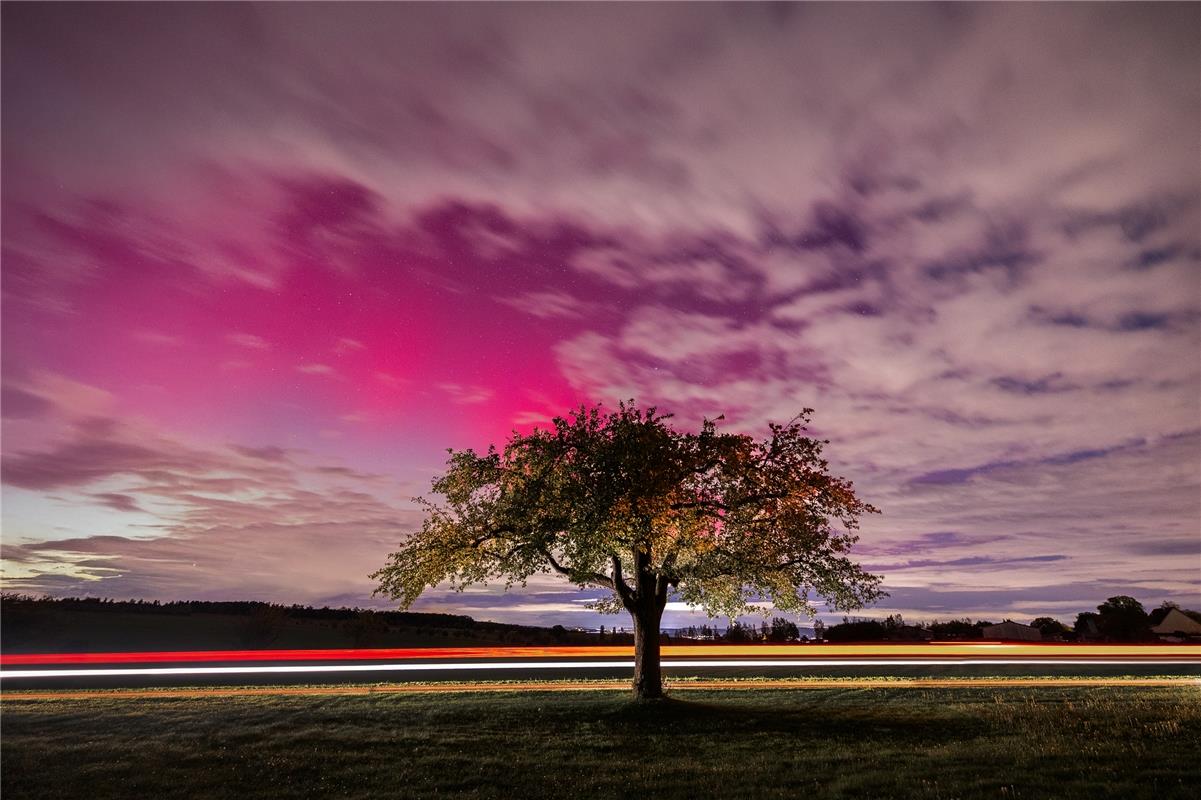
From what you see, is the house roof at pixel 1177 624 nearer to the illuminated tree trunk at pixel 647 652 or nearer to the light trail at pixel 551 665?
the light trail at pixel 551 665

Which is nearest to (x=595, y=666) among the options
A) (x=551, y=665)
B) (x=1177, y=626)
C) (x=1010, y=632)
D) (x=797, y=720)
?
(x=551, y=665)

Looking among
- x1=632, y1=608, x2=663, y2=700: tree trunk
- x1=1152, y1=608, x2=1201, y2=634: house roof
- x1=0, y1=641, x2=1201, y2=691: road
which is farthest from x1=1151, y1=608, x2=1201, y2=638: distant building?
x1=632, y1=608, x2=663, y2=700: tree trunk

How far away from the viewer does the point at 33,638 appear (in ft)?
332

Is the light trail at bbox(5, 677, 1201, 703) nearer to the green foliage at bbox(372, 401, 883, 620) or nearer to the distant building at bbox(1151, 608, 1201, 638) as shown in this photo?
the green foliage at bbox(372, 401, 883, 620)

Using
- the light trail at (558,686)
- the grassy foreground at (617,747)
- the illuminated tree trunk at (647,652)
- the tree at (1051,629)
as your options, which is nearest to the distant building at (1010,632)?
the tree at (1051,629)

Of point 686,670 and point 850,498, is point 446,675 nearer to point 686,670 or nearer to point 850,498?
point 686,670

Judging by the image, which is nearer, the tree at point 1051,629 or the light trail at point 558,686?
the light trail at point 558,686

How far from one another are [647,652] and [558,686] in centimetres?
902

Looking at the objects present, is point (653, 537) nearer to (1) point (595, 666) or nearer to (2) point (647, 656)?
(2) point (647, 656)

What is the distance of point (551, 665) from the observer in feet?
160

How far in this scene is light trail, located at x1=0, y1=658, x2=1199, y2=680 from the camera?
45375 millimetres

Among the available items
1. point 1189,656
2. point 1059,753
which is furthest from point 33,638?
point 1189,656

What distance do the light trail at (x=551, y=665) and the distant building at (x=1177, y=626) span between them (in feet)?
202

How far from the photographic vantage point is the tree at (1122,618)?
11007 cm
